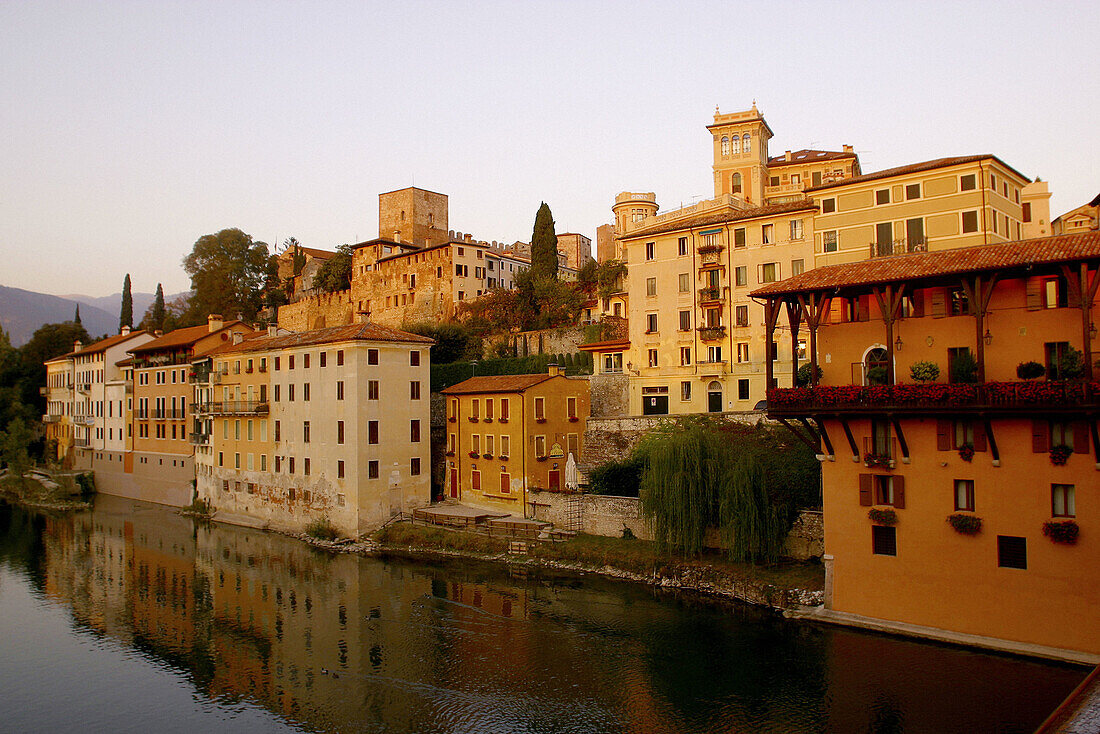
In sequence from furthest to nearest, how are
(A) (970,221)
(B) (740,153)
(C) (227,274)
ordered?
(C) (227,274)
(B) (740,153)
(A) (970,221)

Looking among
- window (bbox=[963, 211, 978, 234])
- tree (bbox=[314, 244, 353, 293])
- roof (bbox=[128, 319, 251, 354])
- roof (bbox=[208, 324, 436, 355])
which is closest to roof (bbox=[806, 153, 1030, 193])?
window (bbox=[963, 211, 978, 234])

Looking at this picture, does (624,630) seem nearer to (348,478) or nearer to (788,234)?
(348,478)

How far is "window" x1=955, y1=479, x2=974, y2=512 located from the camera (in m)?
20.6

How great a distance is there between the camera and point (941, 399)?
2022cm

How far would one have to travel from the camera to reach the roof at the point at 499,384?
121 feet

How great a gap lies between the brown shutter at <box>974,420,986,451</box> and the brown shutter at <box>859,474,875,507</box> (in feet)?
9.83

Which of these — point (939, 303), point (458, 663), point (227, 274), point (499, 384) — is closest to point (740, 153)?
point (499, 384)

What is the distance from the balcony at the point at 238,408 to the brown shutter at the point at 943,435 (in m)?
35.4

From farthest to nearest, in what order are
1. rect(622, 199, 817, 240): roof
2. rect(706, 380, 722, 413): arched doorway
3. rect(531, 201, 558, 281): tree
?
rect(531, 201, 558, 281): tree, rect(706, 380, 722, 413): arched doorway, rect(622, 199, 817, 240): roof

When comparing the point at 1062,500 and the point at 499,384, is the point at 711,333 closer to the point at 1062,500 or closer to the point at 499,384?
the point at 499,384

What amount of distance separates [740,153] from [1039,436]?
38.2 metres

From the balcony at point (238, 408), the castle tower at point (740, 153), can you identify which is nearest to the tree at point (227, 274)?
the balcony at point (238, 408)

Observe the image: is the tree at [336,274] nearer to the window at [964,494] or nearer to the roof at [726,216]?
the roof at [726,216]

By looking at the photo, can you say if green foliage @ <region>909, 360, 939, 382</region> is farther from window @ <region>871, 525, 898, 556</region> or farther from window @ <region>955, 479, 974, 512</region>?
window @ <region>871, 525, 898, 556</region>
